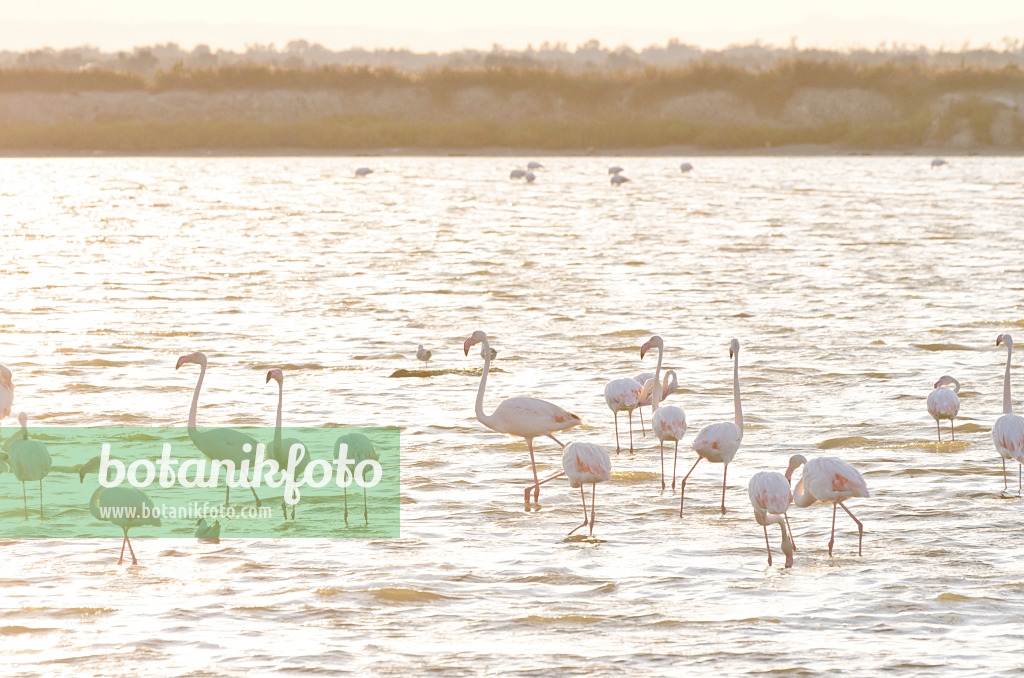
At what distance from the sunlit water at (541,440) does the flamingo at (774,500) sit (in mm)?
186

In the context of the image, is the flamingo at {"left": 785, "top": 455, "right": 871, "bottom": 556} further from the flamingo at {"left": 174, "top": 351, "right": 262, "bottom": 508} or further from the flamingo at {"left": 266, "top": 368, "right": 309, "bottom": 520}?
the flamingo at {"left": 174, "top": 351, "right": 262, "bottom": 508}

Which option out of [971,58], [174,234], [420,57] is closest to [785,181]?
[174,234]

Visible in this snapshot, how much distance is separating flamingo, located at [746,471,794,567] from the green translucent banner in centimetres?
220

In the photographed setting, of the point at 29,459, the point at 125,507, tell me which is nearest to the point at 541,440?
the point at 29,459

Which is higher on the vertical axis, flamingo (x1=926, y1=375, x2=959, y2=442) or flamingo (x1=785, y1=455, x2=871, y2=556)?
flamingo (x1=926, y1=375, x2=959, y2=442)

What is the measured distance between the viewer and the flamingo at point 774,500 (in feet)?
26.5

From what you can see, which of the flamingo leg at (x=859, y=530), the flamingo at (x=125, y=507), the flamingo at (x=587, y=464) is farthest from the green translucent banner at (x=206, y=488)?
the flamingo leg at (x=859, y=530)

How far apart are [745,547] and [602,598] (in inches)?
48.4

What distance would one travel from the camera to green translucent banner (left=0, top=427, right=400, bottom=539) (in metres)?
8.85

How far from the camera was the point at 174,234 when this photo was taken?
29.2 metres

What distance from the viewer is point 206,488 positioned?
9.89m

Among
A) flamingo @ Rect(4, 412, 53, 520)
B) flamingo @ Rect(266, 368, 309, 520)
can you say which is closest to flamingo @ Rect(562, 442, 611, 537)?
flamingo @ Rect(266, 368, 309, 520)

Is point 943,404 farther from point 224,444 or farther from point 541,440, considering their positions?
point 224,444

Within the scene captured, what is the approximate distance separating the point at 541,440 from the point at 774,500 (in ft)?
12.2
